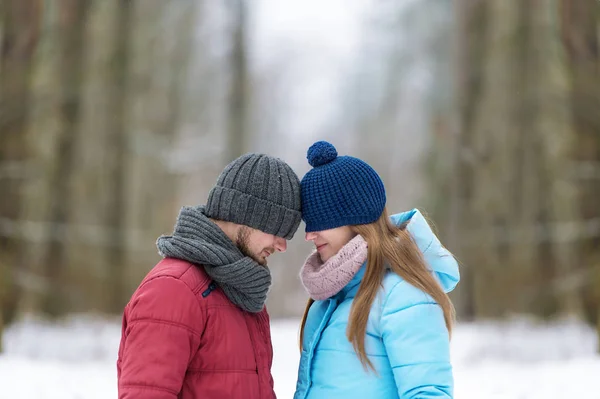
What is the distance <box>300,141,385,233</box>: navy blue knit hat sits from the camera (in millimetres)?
1125

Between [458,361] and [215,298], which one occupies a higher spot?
[215,298]

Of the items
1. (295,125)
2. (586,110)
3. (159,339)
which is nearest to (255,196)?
(159,339)

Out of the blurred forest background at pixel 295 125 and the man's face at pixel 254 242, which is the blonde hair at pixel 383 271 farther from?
the blurred forest background at pixel 295 125

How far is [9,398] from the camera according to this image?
2248 millimetres

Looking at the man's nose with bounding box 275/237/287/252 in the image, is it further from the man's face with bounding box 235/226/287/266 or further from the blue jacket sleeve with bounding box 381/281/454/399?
the blue jacket sleeve with bounding box 381/281/454/399

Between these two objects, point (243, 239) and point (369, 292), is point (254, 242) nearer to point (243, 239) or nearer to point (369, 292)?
point (243, 239)

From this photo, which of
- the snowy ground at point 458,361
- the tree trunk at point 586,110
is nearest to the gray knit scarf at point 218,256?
the snowy ground at point 458,361

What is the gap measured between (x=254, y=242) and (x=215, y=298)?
13 centimetres

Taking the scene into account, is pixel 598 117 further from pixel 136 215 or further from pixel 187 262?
pixel 187 262

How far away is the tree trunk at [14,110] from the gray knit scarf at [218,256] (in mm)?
2251

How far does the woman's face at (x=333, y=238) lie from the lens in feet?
3.77

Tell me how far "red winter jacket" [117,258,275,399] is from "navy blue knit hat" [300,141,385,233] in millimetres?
233

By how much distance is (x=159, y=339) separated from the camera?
0.91m

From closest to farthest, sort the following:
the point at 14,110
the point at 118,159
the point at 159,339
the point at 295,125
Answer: the point at 159,339 → the point at 14,110 → the point at 118,159 → the point at 295,125
